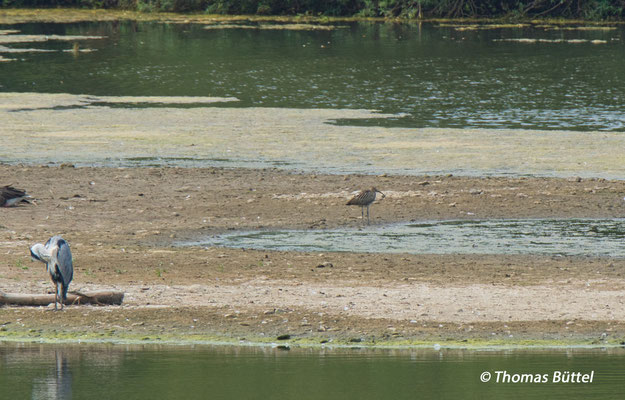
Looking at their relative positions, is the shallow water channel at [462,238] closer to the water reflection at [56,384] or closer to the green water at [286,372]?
the green water at [286,372]

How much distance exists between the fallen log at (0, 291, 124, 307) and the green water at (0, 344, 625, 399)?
3.16 feet

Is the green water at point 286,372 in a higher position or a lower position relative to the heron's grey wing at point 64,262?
lower

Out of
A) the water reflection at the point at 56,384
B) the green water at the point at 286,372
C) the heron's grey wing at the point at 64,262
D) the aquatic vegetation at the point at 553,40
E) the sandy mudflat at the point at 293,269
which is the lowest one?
the aquatic vegetation at the point at 553,40

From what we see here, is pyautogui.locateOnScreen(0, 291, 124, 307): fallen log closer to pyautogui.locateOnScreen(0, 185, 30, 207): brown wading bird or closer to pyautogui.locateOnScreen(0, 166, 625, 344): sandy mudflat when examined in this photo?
pyautogui.locateOnScreen(0, 166, 625, 344): sandy mudflat

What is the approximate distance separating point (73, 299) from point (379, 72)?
2222cm

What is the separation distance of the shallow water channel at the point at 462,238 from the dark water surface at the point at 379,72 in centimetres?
798

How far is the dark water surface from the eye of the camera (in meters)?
23.6

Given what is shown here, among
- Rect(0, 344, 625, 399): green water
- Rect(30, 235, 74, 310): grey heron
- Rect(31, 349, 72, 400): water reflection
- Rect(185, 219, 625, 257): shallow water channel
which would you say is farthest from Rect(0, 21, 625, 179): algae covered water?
Rect(31, 349, 72, 400): water reflection

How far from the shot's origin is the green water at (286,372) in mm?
7156

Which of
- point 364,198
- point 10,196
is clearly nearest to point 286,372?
point 364,198

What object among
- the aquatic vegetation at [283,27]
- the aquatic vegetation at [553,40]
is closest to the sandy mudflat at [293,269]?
the aquatic vegetation at [553,40]

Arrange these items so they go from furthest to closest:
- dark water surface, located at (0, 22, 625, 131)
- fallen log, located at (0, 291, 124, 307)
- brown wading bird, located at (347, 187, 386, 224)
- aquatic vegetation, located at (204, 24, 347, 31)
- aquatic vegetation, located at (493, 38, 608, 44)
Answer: aquatic vegetation, located at (204, 24, 347, 31)
aquatic vegetation, located at (493, 38, 608, 44)
dark water surface, located at (0, 22, 625, 131)
brown wading bird, located at (347, 187, 386, 224)
fallen log, located at (0, 291, 124, 307)

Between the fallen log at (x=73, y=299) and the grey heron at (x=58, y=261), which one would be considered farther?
the fallen log at (x=73, y=299)

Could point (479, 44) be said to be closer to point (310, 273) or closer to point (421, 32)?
point (421, 32)
